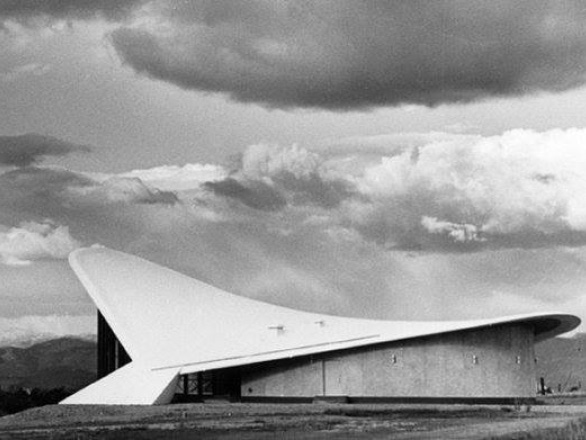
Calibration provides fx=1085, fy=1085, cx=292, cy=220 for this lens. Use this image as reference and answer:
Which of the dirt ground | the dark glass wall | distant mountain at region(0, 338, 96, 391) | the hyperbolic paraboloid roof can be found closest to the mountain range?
distant mountain at region(0, 338, 96, 391)

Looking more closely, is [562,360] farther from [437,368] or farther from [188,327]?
[188,327]

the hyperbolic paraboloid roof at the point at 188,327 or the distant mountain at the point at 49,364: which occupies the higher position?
the distant mountain at the point at 49,364

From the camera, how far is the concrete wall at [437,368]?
127 feet

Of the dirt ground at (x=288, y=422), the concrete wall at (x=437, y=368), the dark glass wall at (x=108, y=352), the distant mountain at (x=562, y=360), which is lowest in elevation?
the dirt ground at (x=288, y=422)

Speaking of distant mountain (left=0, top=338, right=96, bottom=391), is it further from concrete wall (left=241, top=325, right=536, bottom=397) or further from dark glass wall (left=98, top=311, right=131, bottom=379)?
concrete wall (left=241, top=325, right=536, bottom=397)

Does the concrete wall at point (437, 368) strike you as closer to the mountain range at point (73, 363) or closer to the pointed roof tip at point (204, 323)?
the pointed roof tip at point (204, 323)

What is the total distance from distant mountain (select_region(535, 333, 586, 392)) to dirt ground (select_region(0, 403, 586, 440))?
318ft

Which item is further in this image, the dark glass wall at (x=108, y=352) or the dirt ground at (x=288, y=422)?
the dark glass wall at (x=108, y=352)

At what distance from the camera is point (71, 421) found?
30328 mm

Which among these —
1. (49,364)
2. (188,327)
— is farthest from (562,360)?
(188,327)

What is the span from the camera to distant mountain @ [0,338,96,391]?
490 ft

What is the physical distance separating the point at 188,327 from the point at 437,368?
9662mm

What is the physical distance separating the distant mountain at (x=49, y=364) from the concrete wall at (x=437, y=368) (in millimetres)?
103246

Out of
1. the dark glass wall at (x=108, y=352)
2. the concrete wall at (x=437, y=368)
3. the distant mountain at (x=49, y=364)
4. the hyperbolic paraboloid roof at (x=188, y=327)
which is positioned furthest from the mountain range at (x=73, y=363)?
the concrete wall at (x=437, y=368)
